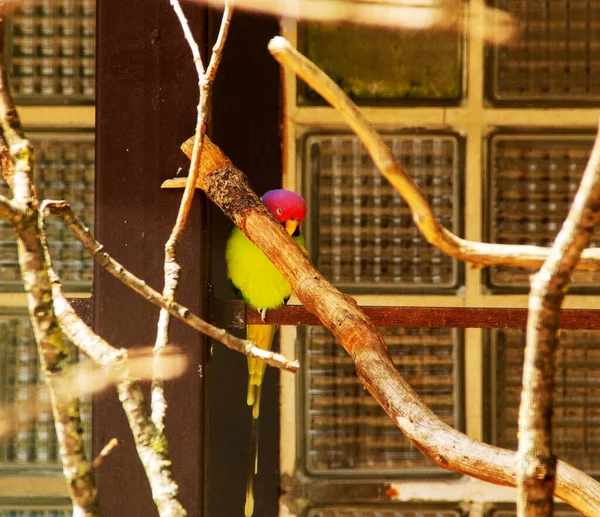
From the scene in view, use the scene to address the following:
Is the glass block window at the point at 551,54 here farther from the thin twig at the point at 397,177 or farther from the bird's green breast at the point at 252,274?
the thin twig at the point at 397,177

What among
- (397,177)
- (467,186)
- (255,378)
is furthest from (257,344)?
(397,177)

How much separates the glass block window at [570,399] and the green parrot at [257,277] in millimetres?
444

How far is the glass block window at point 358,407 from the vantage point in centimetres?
137

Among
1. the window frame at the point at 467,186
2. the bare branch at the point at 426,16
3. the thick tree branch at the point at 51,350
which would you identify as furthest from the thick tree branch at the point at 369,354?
the bare branch at the point at 426,16

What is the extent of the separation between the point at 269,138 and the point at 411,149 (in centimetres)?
26

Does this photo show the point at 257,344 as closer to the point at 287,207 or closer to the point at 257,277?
the point at 257,277

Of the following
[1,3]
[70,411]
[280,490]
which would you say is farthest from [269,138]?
[70,411]

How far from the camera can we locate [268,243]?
2.90 feet

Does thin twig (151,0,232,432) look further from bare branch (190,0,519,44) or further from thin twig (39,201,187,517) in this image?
bare branch (190,0,519,44)

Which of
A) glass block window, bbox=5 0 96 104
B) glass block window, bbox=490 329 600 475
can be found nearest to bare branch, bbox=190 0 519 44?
glass block window, bbox=5 0 96 104

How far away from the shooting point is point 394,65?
140 centimetres

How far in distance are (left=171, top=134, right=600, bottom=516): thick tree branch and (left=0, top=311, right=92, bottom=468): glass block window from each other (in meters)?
0.60

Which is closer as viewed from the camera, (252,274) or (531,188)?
(252,274)

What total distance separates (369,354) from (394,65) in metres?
0.83
